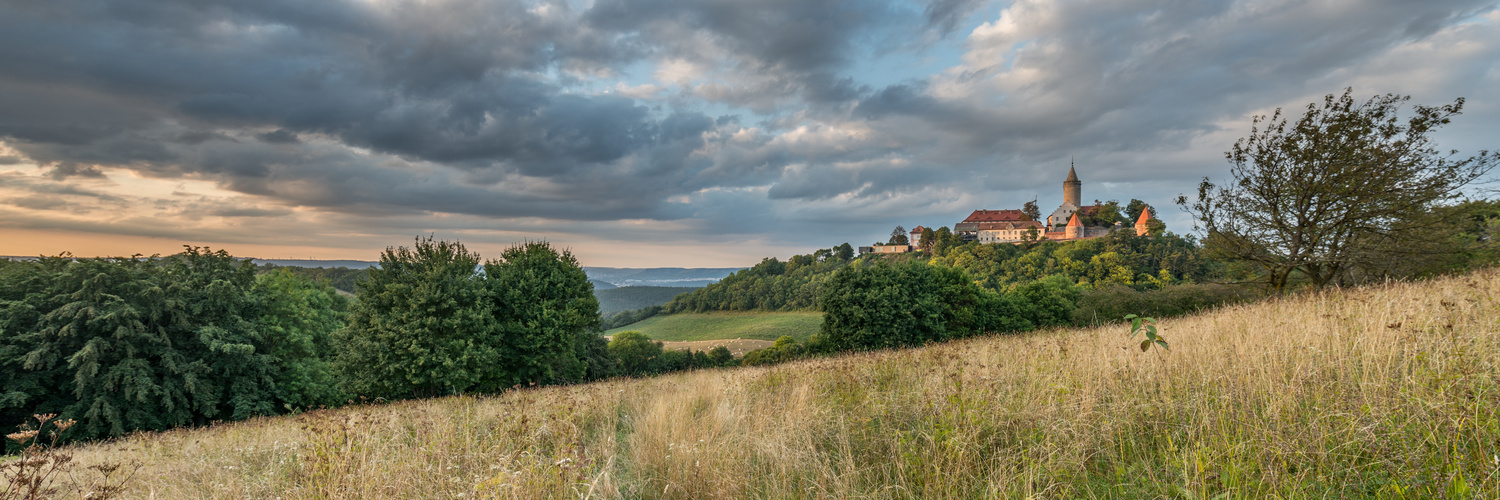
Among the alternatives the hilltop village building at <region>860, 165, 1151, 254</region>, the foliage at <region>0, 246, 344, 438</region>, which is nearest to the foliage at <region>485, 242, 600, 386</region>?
the foliage at <region>0, 246, 344, 438</region>

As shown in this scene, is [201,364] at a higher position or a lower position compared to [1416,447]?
lower

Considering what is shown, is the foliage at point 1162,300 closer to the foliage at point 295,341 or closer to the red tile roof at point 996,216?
the foliage at point 295,341

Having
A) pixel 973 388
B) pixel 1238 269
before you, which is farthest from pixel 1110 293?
pixel 973 388

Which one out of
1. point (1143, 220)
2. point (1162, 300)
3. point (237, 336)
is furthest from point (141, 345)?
point (1143, 220)

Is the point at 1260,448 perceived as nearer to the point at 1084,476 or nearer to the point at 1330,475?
the point at 1330,475

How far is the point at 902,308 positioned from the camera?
3609 centimetres

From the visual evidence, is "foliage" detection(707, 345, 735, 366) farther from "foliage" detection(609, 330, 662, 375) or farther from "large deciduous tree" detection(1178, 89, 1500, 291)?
"large deciduous tree" detection(1178, 89, 1500, 291)

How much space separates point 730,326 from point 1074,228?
65.1 m

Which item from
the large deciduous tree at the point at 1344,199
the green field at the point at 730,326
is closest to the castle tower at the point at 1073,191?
the green field at the point at 730,326

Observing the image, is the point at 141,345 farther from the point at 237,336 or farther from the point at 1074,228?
the point at 1074,228

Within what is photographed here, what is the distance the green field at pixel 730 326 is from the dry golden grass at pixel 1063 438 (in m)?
65.0

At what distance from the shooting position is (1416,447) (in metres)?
2.86

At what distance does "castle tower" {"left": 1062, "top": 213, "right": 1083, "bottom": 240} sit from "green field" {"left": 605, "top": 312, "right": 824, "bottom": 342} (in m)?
50.6

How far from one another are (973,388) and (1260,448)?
2040 millimetres
